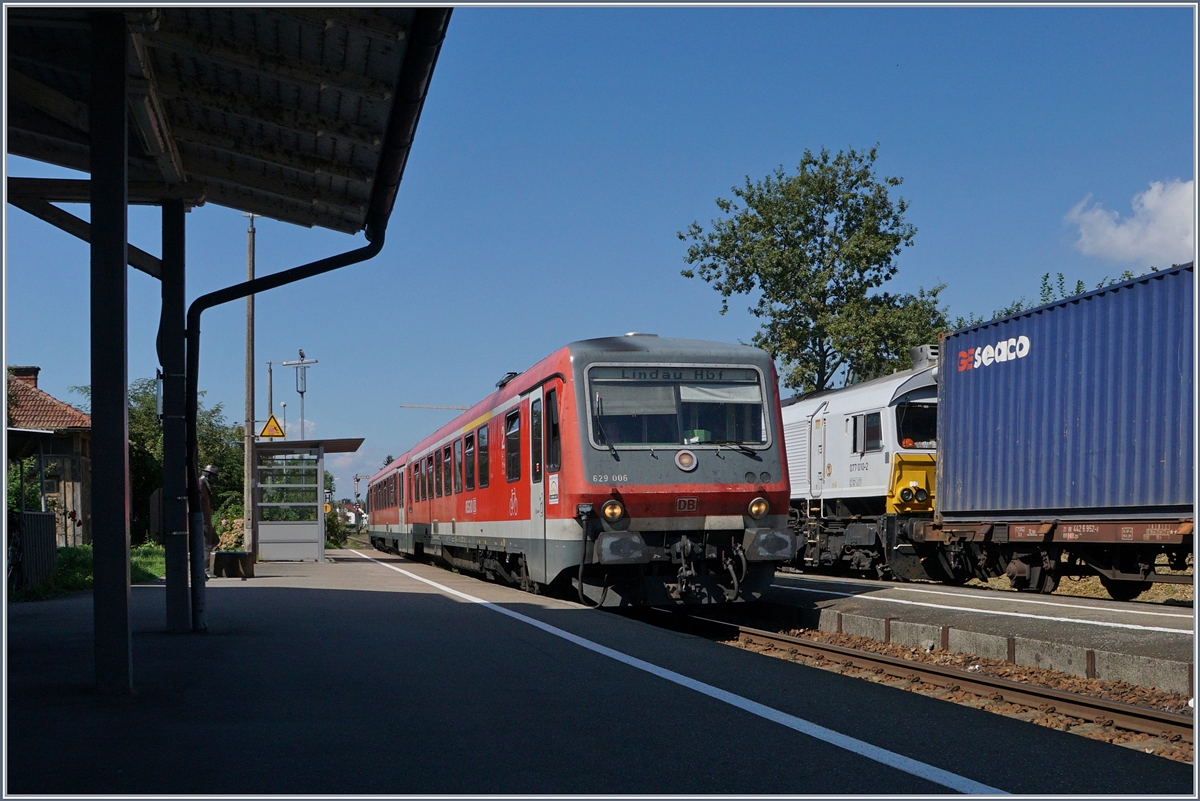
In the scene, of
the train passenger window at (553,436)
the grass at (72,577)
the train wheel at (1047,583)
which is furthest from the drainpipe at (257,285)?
the train wheel at (1047,583)

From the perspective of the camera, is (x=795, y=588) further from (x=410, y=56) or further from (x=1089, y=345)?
(x=410, y=56)

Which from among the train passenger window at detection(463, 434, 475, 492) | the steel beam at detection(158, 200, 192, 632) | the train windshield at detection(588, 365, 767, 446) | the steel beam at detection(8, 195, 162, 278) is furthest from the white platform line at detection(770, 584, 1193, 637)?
the steel beam at detection(8, 195, 162, 278)

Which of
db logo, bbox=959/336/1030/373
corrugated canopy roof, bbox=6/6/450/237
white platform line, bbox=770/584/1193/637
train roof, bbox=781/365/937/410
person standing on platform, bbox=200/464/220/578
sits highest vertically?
corrugated canopy roof, bbox=6/6/450/237

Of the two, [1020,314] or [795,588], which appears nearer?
[1020,314]

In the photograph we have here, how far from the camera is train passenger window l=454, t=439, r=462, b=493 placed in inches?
792

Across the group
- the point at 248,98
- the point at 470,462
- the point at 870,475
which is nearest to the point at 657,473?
the point at 248,98

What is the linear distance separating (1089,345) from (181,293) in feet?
34.3

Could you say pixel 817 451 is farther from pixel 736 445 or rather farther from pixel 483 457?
pixel 736 445

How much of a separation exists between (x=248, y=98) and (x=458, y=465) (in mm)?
12479

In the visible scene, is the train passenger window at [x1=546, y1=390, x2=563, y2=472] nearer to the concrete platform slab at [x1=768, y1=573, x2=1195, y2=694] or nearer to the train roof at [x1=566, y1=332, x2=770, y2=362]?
the train roof at [x1=566, y1=332, x2=770, y2=362]

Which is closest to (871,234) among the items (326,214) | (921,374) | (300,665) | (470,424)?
(921,374)

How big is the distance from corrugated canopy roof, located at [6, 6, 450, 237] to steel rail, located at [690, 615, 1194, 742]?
18.8 feet

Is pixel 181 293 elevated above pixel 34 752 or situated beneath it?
elevated above

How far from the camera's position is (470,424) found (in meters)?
19.3
